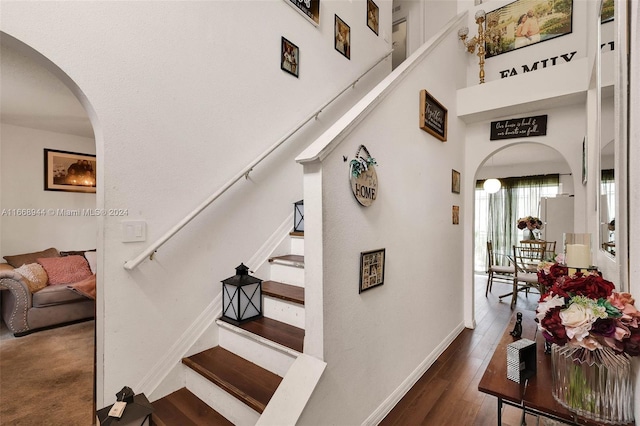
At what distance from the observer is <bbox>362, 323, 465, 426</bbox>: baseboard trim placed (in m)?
1.83

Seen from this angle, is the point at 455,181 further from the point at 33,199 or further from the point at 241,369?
the point at 33,199


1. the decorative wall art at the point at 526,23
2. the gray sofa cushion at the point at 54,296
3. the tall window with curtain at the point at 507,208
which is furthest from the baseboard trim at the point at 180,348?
the tall window with curtain at the point at 507,208

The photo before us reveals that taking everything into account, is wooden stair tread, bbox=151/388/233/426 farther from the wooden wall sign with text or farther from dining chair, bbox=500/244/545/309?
dining chair, bbox=500/244/545/309

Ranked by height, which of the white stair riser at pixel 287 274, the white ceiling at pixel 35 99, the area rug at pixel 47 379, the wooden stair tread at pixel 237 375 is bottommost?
the area rug at pixel 47 379

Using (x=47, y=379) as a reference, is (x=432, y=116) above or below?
above

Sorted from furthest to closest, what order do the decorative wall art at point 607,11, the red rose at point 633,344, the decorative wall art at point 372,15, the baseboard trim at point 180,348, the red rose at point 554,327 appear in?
1. the decorative wall art at point 372,15
2. the baseboard trim at point 180,348
3. the decorative wall art at point 607,11
4. the red rose at point 554,327
5. the red rose at point 633,344

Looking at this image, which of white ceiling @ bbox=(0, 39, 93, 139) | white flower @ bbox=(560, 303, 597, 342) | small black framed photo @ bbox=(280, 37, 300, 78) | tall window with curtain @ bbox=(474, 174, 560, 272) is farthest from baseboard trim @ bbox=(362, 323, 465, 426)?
tall window with curtain @ bbox=(474, 174, 560, 272)

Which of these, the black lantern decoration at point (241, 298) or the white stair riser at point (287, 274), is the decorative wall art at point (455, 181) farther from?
the black lantern decoration at point (241, 298)

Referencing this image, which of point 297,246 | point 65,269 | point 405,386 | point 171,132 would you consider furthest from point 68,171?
point 405,386

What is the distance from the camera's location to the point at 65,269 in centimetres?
381

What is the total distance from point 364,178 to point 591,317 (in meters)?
1.09

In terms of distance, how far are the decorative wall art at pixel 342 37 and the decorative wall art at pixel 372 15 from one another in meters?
0.52

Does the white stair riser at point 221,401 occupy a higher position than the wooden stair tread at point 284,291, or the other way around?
the wooden stair tread at point 284,291

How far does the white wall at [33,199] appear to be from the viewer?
157 inches
